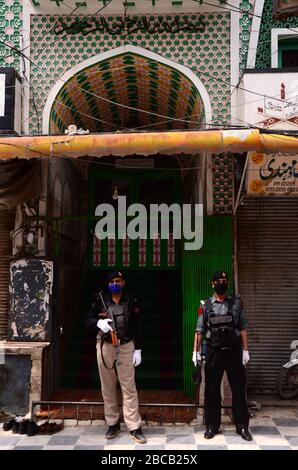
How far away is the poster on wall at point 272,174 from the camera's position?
7105mm

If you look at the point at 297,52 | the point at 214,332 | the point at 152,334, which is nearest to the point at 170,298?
the point at 152,334

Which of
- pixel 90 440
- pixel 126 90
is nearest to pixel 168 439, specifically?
pixel 90 440

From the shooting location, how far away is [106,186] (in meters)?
11.7

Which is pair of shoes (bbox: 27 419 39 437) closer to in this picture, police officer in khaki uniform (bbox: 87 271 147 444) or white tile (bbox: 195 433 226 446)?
police officer in khaki uniform (bbox: 87 271 147 444)

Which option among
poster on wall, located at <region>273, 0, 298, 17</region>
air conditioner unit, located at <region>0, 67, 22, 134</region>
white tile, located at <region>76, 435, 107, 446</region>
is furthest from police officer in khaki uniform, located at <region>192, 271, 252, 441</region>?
poster on wall, located at <region>273, 0, 298, 17</region>

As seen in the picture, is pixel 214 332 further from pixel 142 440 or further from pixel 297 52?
pixel 297 52

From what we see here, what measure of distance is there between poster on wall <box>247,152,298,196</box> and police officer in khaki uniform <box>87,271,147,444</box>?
2550 millimetres

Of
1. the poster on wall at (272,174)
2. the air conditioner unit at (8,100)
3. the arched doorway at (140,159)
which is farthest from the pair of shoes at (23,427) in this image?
the poster on wall at (272,174)

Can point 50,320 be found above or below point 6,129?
below

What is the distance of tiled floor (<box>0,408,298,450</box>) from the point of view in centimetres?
560

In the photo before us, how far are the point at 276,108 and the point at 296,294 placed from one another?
9.46 feet

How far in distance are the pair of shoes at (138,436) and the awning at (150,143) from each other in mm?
3288

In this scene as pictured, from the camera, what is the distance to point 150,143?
586 centimetres

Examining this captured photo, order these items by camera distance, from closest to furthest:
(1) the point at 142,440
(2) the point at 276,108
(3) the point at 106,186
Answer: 1. (1) the point at 142,440
2. (2) the point at 276,108
3. (3) the point at 106,186
